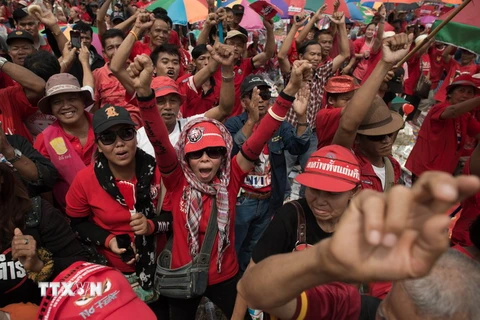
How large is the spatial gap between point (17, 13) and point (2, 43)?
1045 mm

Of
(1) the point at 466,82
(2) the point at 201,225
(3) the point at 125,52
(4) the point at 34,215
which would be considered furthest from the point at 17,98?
(1) the point at 466,82

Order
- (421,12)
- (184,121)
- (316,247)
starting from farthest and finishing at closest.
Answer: (421,12)
(184,121)
(316,247)

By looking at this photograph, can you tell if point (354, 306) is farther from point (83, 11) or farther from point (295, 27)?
point (83, 11)

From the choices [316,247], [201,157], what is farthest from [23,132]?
[316,247]

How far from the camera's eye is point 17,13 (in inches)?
223

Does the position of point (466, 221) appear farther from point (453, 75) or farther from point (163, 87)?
point (453, 75)

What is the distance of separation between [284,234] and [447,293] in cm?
101

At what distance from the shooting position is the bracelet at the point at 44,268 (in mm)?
1931

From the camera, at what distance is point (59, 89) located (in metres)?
2.96

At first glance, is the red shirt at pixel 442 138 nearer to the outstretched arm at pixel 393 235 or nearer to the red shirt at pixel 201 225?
the red shirt at pixel 201 225

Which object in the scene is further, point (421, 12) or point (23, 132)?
point (421, 12)

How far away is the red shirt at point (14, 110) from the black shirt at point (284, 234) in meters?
2.40

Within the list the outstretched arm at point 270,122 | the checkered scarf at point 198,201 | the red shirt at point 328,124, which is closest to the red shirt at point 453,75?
A: the red shirt at point 328,124

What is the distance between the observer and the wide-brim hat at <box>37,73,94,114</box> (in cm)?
296
